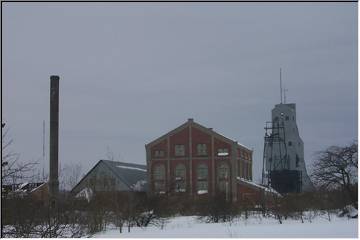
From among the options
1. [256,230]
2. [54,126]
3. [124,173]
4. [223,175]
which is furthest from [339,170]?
[124,173]

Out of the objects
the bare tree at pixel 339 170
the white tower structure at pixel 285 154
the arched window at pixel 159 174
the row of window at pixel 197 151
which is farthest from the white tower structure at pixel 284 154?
the bare tree at pixel 339 170

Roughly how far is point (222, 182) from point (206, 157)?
9.91ft

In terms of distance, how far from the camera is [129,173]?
59.3 m

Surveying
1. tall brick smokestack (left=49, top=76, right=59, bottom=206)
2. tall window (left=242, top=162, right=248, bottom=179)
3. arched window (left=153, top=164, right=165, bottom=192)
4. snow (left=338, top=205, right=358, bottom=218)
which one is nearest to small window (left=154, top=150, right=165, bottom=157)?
arched window (left=153, top=164, right=165, bottom=192)

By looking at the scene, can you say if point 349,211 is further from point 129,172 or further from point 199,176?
point 129,172

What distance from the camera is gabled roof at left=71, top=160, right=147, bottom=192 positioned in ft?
183

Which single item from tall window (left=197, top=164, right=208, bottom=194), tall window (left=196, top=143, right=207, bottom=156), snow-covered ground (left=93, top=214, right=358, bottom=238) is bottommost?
snow-covered ground (left=93, top=214, right=358, bottom=238)

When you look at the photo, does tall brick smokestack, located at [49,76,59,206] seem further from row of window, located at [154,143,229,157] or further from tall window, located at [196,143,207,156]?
tall window, located at [196,143,207,156]

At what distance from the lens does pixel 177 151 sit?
5631cm

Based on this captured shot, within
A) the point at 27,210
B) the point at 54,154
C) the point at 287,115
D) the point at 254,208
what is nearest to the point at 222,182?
the point at 287,115

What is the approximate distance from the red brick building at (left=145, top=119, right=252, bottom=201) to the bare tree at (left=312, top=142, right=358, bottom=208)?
81.0 ft

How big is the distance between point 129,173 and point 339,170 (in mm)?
34036

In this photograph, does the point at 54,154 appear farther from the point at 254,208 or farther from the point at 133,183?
the point at 133,183

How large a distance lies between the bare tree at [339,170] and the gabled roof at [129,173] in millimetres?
26159
